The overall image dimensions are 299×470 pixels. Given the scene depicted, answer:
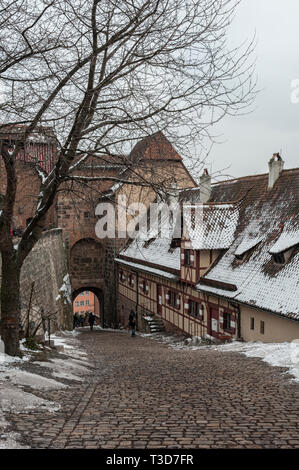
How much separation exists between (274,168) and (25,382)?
1558 cm

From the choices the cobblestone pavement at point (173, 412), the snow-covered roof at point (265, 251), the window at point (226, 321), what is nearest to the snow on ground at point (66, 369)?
the cobblestone pavement at point (173, 412)

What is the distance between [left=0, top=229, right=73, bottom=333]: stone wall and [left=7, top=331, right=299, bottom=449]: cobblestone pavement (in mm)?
6486

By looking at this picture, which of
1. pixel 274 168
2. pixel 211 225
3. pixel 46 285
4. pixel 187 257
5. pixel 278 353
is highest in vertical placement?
pixel 274 168

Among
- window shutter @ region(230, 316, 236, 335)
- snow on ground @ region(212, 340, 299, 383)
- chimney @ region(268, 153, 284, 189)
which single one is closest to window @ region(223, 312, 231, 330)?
window shutter @ region(230, 316, 236, 335)

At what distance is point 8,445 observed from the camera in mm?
4609

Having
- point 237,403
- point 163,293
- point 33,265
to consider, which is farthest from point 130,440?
point 163,293

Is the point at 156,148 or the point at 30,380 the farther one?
the point at 156,148

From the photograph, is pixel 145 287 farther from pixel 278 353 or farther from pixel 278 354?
pixel 278 354

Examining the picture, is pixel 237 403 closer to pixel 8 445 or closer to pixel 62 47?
pixel 8 445

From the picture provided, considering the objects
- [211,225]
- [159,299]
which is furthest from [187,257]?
[159,299]

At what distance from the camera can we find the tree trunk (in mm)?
9211

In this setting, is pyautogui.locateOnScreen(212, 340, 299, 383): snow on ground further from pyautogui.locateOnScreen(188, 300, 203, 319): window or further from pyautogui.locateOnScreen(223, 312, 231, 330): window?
pyautogui.locateOnScreen(188, 300, 203, 319): window

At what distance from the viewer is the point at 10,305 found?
9.31 meters

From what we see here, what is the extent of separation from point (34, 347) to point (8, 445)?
6354 mm
